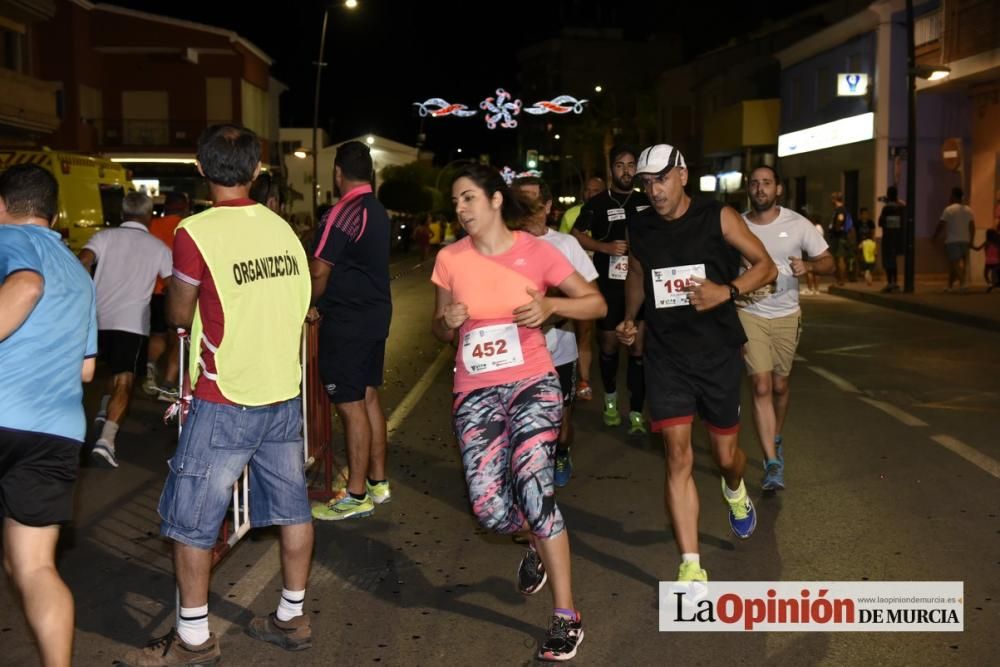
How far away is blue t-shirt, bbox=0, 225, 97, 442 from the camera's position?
4062mm

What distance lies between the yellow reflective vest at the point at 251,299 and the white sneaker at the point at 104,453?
4126mm

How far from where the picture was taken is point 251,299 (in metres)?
4.65

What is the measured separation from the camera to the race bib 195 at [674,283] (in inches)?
223

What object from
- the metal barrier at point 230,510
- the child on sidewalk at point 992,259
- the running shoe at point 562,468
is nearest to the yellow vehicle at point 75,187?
the running shoe at point 562,468

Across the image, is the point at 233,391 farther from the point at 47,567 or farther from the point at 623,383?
the point at 623,383

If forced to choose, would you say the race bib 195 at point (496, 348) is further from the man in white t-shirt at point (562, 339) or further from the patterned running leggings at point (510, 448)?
the man in white t-shirt at point (562, 339)

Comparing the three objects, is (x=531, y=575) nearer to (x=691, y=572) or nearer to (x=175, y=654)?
(x=691, y=572)

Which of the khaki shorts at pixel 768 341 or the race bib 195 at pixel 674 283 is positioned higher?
the race bib 195 at pixel 674 283

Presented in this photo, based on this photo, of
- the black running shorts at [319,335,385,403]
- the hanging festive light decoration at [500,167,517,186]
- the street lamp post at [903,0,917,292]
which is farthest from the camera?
the street lamp post at [903,0,917,292]

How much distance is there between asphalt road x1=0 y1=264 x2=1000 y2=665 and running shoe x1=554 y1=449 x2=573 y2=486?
143 mm

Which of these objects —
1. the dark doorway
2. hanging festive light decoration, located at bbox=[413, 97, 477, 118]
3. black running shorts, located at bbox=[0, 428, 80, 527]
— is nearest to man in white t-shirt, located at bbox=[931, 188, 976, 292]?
hanging festive light decoration, located at bbox=[413, 97, 477, 118]

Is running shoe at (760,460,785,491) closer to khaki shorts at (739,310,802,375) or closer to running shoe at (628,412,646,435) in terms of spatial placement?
khaki shorts at (739,310,802,375)

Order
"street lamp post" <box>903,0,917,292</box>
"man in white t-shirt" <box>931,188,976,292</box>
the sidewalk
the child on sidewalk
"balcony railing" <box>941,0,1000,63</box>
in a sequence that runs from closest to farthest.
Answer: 1. the sidewalk
2. "man in white t-shirt" <box>931,188,976,292</box>
3. the child on sidewalk
4. "street lamp post" <box>903,0,917,292</box>
5. "balcony railing" <box>941,0,1000,63</box>

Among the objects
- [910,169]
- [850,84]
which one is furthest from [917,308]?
[850,84]
